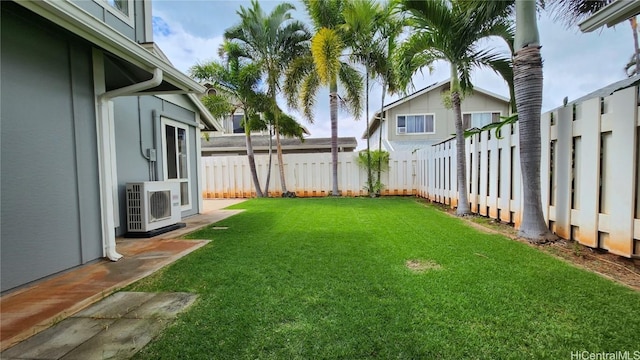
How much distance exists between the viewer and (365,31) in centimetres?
1023

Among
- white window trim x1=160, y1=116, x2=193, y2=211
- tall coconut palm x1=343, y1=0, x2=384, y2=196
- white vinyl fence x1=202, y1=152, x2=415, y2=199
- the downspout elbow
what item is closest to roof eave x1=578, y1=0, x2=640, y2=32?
the downspout elbow

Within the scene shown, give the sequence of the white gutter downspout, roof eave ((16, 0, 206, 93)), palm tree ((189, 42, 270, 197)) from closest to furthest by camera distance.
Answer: roof eave ((16, 0, 206, 93)) < the white gutter downspout < palm tree ((189, 42, 270, 197))

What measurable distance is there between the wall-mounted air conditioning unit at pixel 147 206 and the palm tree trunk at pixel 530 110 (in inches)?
238

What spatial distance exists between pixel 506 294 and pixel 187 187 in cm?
707

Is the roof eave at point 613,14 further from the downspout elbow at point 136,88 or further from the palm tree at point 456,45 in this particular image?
the downspout elbow at point 136,88

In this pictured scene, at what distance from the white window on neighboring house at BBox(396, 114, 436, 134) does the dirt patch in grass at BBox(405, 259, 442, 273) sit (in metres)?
14.1

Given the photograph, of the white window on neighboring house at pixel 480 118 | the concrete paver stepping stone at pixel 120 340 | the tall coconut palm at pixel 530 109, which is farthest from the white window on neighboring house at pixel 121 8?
the white window on neighboring house at pixel 480 118

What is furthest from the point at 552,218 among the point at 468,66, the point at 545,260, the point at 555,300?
the point at 468,66

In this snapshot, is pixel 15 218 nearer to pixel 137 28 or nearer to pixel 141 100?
pixel 141 100

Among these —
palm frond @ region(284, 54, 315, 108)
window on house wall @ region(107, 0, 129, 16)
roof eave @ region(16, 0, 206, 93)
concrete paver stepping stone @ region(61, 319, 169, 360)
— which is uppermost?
palm frond @ region(284, 54, 315, 108)

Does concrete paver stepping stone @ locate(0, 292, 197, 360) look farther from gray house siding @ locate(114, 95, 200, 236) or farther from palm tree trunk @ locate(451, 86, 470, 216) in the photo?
palm tree trunk @ locate(451, 86, 470, 216)

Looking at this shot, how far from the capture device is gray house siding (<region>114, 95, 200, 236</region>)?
209 inches

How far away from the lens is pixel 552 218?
4234mm

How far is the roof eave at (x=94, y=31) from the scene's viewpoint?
2508 mm
